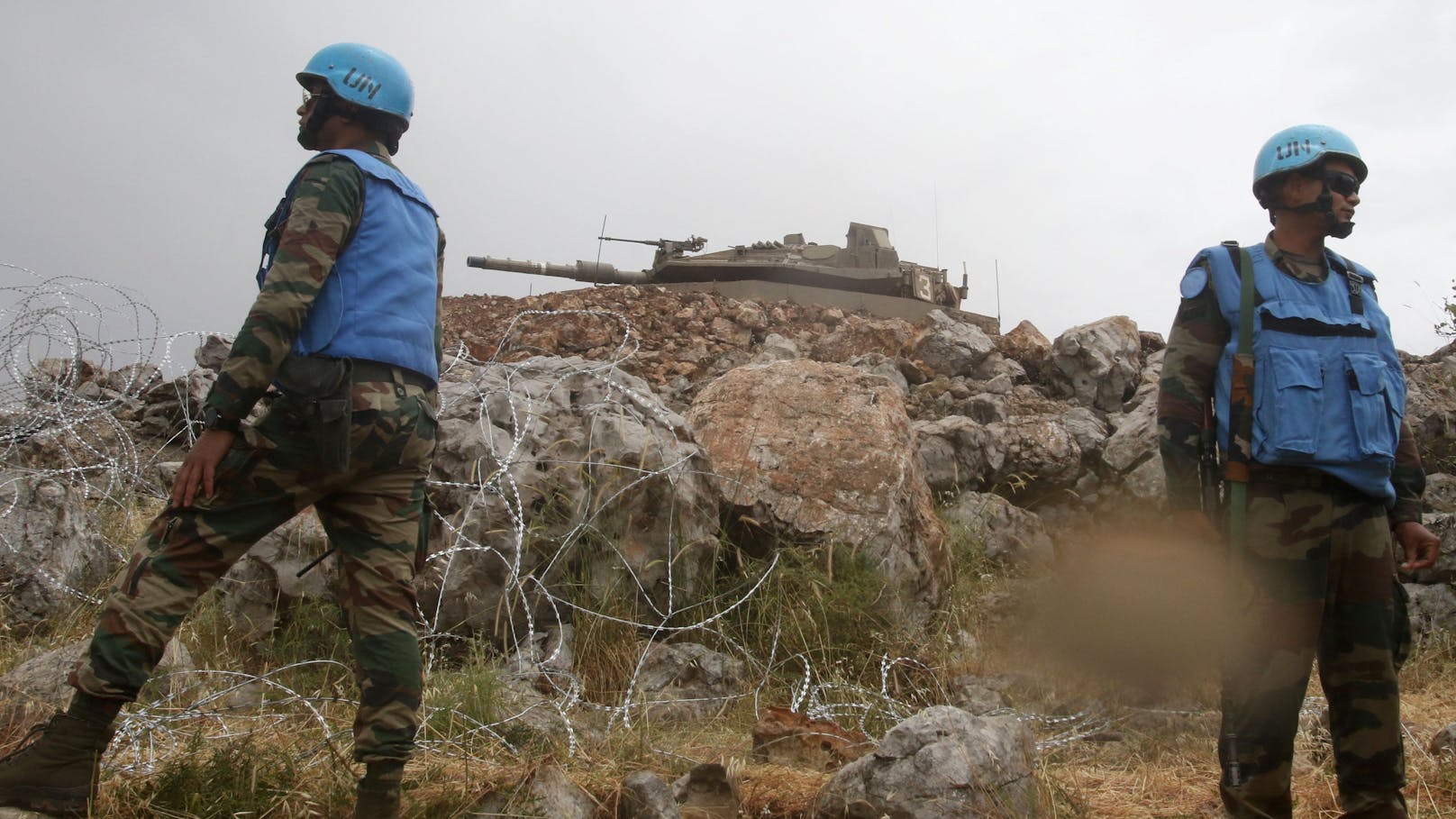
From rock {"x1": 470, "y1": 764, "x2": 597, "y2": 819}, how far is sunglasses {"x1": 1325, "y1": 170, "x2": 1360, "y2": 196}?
223 centimetres

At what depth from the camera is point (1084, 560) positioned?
12.3 ft

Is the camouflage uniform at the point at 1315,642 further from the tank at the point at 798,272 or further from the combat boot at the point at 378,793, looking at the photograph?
the tank at the point at 798,272

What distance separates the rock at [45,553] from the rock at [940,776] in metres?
3.20

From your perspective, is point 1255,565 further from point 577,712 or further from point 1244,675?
point 577,712

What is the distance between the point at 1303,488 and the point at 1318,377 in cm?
25

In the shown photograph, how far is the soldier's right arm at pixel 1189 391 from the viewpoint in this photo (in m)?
2.61

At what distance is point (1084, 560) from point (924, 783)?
60.8 inches

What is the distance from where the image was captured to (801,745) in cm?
A: 316

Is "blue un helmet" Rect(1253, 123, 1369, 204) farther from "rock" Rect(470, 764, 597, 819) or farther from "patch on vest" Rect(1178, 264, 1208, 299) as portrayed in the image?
"rock" Rect(470, 764, 597, 819)

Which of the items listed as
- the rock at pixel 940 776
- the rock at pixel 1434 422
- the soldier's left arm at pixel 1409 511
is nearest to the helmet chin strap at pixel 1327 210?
the soldier's left arm at pixel 1409 511

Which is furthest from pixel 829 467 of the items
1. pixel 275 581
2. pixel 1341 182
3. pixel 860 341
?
pixel 860 341

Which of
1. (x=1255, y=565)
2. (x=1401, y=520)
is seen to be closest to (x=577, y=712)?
(x=1255, y=565)

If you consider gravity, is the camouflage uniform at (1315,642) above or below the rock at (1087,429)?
below

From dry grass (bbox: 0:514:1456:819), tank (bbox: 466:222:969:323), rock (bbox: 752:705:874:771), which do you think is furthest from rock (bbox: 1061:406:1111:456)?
tank (bbox: 466:222:969:323)
